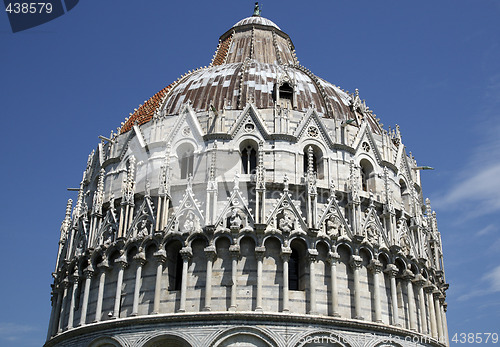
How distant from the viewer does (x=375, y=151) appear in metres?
34.1

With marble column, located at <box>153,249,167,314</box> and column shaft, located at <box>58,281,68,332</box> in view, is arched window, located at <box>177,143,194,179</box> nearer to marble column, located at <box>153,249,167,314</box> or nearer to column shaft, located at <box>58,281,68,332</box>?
marble column, located at <box>153,249,167,314</box>

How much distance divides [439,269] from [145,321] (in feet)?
57.4

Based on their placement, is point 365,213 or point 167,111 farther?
point 167,111

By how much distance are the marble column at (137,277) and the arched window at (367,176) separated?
12.1m

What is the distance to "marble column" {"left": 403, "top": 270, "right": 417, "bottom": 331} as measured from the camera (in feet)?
99.1

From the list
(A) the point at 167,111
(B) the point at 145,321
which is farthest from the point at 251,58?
(B) the point at 145,321

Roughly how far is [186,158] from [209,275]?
724cm

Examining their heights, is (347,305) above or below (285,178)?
below

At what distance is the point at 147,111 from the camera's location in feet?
119

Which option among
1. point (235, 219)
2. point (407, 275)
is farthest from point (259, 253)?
point (407, 275)

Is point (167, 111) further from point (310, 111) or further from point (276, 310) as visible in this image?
point (276, 310)

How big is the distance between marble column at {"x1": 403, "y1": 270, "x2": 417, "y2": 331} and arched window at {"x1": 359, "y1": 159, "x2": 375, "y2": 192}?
4922 millimetres

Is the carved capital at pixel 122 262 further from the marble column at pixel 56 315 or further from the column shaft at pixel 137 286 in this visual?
the marble column at pixel 56 315

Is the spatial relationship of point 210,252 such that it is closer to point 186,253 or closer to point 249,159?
point 186,253
